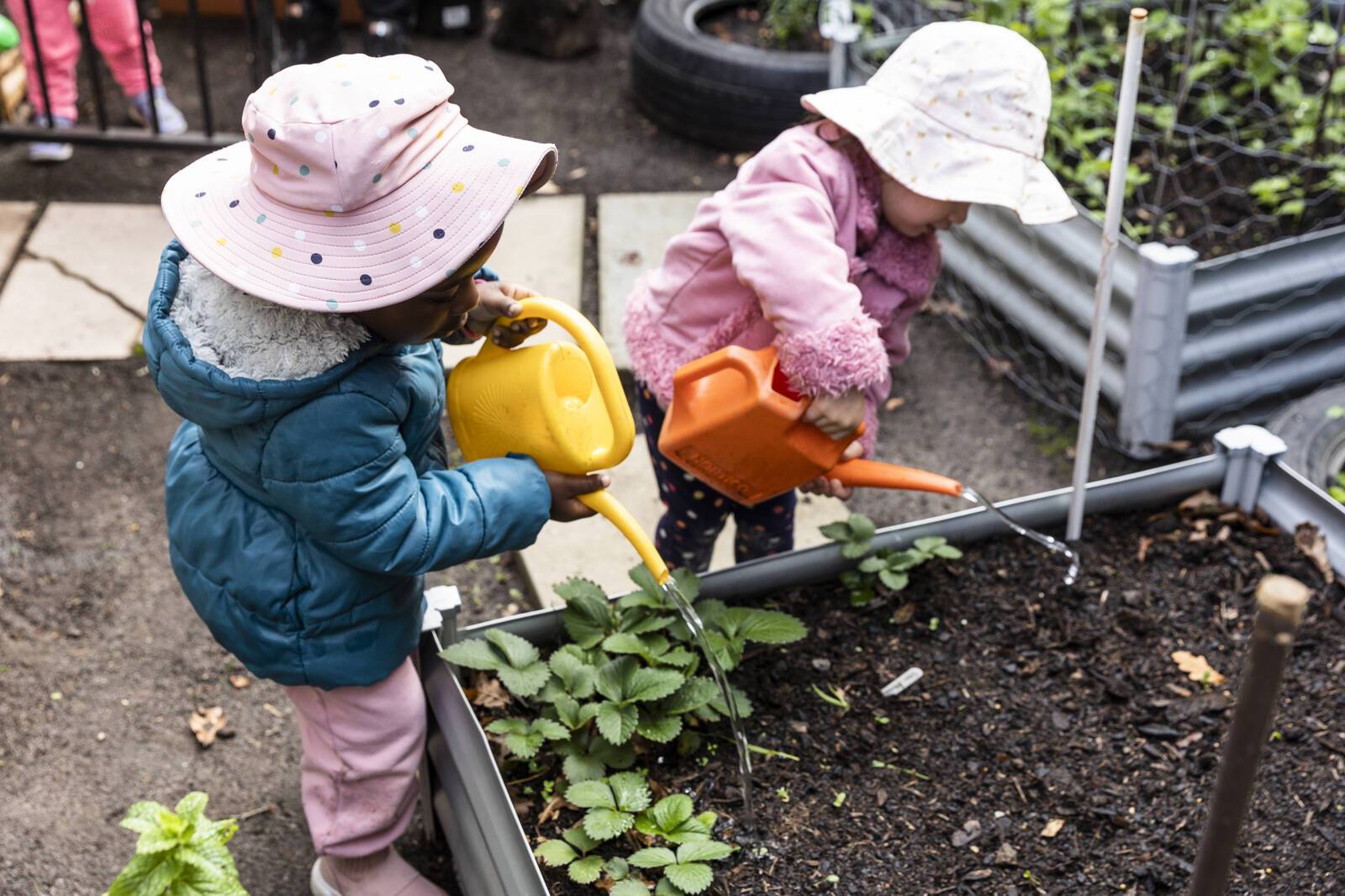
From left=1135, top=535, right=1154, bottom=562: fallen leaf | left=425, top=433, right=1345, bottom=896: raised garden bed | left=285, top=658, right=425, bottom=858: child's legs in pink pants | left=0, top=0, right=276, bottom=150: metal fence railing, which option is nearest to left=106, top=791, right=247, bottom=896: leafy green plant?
left=285, top=658, right=425, bottom=858: child's legs in pink pants

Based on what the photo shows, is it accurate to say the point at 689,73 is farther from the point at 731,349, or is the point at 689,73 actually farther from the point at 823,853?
the point at 823,853

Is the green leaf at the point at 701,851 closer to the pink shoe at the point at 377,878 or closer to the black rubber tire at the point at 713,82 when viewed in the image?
the pink shoe at the point at 377,878

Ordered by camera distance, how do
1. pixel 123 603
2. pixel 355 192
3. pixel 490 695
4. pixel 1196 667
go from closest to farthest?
pixel 355 192 < pixel 490 695 < pixel 1196 667 < pixel 123 603

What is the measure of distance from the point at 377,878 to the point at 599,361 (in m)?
0.90

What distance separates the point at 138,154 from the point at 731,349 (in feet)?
9.87

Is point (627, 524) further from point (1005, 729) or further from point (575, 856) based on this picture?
point (1005, 729)

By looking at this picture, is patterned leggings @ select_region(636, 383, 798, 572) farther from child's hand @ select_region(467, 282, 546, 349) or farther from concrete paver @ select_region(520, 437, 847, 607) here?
child's hand @ select_region(467, 282, 546, 349)

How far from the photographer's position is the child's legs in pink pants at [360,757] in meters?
1.89

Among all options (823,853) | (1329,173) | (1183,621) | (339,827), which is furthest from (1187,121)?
(339,827)

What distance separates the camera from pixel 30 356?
3.32 metres

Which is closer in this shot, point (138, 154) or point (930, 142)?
A: point (930, 142)

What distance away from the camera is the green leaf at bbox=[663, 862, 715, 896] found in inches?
67.2

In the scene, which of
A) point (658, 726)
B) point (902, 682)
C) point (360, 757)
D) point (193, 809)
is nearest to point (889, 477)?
point (902, 682)

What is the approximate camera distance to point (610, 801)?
1818mm
